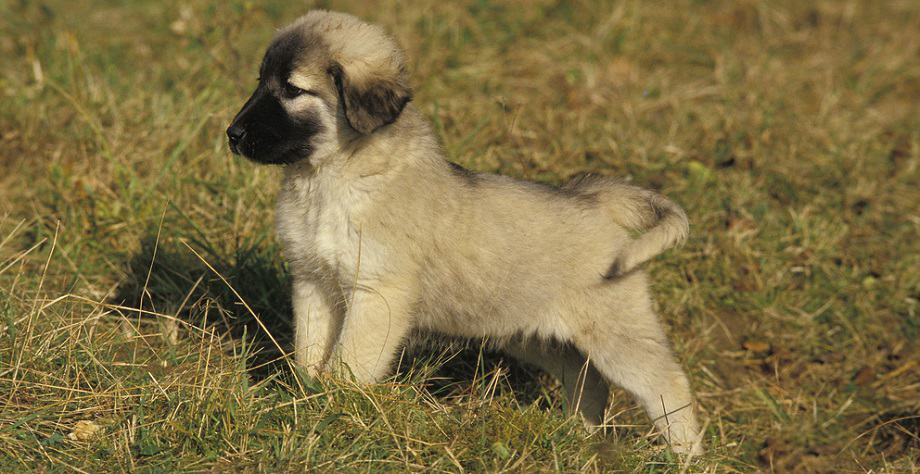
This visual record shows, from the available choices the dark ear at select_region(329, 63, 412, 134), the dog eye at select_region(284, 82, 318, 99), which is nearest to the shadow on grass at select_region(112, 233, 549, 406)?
the dog eye at select_region(284, 82, 318, 99)

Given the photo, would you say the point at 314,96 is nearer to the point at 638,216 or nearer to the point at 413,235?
the point at 413,235

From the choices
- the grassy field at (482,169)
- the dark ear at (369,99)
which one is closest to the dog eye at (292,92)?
the dark ear at (369,99)

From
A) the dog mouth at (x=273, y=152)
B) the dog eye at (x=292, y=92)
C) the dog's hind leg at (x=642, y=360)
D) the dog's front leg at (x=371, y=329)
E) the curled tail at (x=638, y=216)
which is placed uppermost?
the dog eye at (x=292, y=92)

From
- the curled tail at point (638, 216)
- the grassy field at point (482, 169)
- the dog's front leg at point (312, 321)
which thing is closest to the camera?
the grassy field at point (482, 169)

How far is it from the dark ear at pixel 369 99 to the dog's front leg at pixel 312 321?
0.86m

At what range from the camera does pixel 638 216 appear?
4.40 m

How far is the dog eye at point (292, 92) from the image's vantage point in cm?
387

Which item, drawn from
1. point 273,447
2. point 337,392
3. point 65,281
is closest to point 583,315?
point 337,392

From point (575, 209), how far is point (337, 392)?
135cm

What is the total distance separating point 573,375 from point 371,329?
1379 millimetres

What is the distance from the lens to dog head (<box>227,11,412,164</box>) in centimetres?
381

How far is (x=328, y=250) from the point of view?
3922 millimetres

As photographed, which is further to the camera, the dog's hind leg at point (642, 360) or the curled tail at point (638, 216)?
the dog's hind leg at point (642, 360)

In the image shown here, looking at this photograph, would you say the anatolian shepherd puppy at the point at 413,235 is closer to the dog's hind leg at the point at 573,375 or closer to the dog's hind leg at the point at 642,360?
the dog's hind leg at the point at 642,360
